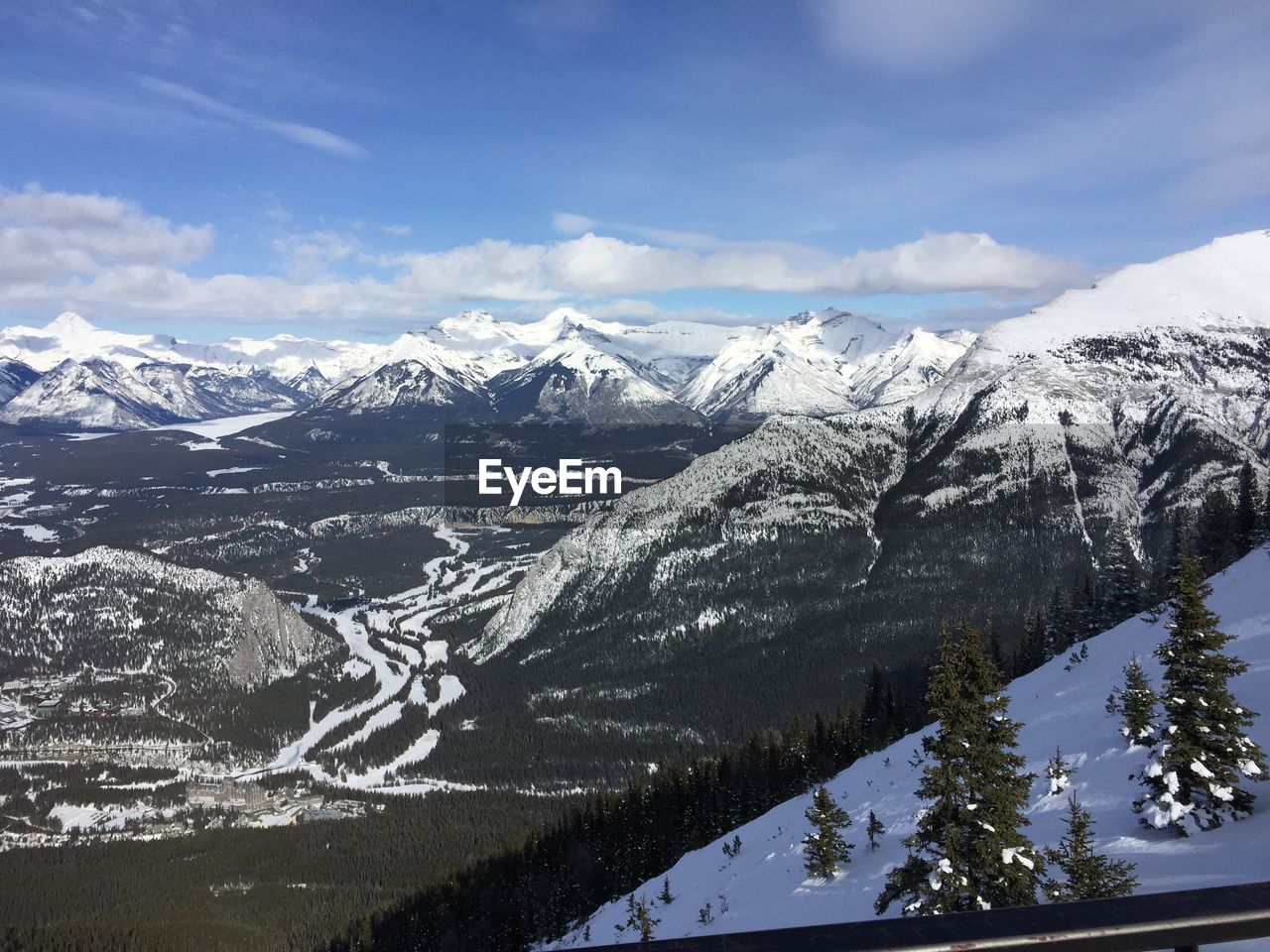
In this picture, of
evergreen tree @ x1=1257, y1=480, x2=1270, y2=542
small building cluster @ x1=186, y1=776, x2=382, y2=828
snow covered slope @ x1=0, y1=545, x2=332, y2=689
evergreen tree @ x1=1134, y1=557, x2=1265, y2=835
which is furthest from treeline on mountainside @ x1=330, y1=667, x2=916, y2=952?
snow covered slope @ x1=0, y1=545, x2=332, y2=689

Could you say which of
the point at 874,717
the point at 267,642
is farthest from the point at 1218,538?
the point at 267,642

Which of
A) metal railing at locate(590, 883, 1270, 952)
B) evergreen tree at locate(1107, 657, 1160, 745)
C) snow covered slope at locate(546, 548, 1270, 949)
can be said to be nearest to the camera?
metal railing at locate(590, 883, 1270, 952)

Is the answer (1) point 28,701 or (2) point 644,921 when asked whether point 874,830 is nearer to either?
(2) point 644,921

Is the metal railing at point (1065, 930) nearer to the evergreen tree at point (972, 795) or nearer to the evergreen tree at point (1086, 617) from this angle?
the evergreen tree at point (972, 795)

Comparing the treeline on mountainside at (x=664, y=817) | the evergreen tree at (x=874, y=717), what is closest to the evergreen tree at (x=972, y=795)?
the treeline on mountainside at (x=664, y=817)

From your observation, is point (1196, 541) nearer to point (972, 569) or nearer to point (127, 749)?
point (972, 569)

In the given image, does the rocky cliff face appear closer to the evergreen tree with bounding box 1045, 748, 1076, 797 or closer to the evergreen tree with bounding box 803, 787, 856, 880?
the evergreen tree with bounding box 803, 787, 856, 880
